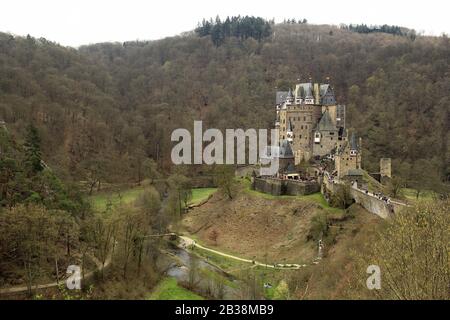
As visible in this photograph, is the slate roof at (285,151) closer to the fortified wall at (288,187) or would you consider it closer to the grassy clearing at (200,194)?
the fortified wall at (288,187)

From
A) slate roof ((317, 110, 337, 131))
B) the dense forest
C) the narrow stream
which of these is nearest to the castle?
slate roof ((317, 110, 337, 131))

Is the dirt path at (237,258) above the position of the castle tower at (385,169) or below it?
below

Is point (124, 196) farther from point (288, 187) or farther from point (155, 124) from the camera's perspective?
point (155, 124)

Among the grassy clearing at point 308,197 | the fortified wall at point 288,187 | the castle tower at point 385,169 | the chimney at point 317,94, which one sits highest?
the chimney at point 317,94

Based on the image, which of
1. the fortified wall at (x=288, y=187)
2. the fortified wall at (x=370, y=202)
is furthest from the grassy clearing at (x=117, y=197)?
the fortified wall at (x=370, y=202)

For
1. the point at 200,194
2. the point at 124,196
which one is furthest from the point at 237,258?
the point at 200,194

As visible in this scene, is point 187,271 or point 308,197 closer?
point 187,271
